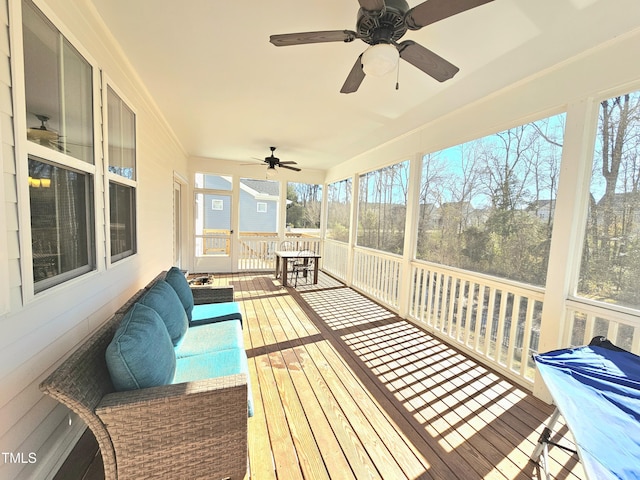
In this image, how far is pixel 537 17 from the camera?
1.63 meters

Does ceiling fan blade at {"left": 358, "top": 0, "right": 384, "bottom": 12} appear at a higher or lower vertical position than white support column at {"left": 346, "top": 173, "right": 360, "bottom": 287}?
higher

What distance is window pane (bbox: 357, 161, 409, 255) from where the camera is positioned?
4168 millimetres

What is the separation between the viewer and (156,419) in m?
1.20

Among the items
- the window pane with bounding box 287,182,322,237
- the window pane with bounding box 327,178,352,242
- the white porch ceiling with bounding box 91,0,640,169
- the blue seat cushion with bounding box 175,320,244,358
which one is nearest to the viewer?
the white porch ceiling with bounding box 91,0,640,169

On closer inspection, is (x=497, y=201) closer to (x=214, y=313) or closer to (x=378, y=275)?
(x=378, y=275)

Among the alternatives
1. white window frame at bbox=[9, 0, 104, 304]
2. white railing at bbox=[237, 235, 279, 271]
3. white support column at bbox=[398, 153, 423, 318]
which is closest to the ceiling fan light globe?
white window frame at bbox=[9, 0, 104, 304]

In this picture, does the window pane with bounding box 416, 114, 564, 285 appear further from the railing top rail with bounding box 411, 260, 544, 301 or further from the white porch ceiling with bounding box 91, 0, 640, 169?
the white porch ceiling with bounding box 91, 0, 640, 169

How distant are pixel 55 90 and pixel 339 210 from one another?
5324 mm

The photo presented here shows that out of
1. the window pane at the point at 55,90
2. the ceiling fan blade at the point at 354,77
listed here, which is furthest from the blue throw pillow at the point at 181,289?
the ceiling fan blade at the point at 354,77

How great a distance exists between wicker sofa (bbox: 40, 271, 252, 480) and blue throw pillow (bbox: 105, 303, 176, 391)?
24 mm

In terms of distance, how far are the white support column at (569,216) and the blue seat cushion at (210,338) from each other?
2.54 m

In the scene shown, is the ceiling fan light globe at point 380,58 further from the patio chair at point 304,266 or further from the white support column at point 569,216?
the patio chair at point 304,266

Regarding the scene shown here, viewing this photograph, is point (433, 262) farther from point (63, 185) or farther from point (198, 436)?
point (63, 185)

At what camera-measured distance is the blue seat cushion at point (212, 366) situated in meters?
1.58
